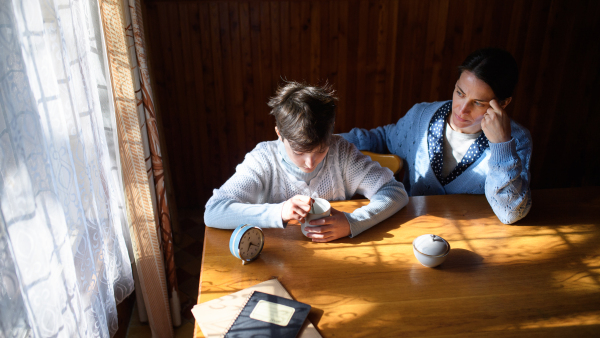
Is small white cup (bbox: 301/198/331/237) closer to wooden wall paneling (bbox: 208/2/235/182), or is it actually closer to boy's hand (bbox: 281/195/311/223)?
boy's hand (bbox: 281/195/311/223)

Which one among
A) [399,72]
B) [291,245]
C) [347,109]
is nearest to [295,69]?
[347,109]

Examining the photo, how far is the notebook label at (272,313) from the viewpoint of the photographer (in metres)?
1.04

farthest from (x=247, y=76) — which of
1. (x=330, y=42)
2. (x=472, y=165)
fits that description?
(x=472, y=165)

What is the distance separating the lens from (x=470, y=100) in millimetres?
1646

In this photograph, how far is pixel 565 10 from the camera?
304 centimetres

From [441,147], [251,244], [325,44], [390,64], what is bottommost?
[251,244]

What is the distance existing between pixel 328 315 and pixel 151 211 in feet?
3.55

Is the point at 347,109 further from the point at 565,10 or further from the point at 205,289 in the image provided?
the point at 205,289

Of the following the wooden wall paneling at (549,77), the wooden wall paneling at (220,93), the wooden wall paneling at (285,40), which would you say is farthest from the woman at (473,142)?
the wooden wall paneling at (549,77)

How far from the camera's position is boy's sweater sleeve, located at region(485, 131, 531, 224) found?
1.47 metres

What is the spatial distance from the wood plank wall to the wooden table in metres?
1.80

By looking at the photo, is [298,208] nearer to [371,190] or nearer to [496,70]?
[371,190]

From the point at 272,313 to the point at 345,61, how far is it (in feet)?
7.99

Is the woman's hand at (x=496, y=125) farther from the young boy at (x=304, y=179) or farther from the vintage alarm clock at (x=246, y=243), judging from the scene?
the vintage alarm clock at (x=246, y=243)
